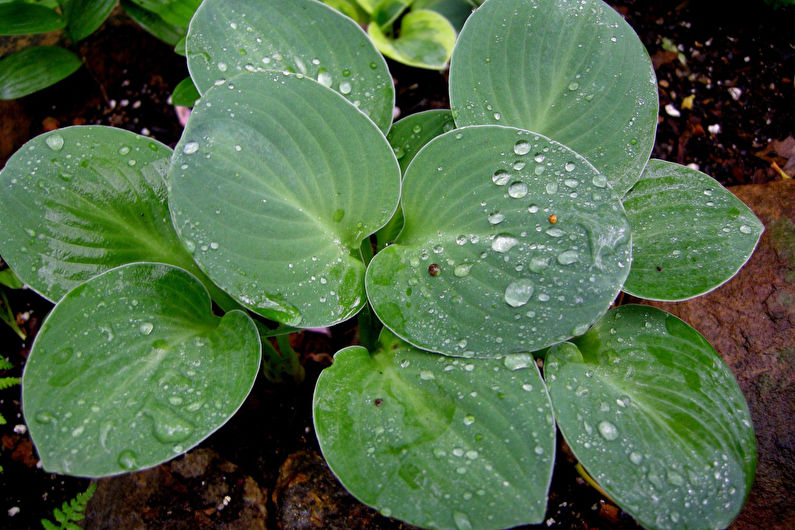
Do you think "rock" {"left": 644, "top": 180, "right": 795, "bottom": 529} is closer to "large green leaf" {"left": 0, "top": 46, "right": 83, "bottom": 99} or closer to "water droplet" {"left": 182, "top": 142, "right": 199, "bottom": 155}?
"water droplet" {"left": 182, "top": 142, "right": 199, "bottom": 155}

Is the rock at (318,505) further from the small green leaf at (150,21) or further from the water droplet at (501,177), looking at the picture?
the small green leaf at (150,21)

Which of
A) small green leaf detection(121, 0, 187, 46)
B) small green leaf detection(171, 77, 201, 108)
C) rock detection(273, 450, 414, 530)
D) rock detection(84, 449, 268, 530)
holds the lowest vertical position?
rock detection(273, 450, 414, 530)

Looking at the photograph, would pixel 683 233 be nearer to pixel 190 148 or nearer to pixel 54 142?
pixel 190 148

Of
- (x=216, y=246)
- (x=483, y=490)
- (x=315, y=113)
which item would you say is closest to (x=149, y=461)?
(x=216, y=246)

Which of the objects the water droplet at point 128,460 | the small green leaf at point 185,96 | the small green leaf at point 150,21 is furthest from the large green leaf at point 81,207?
the small green leaf at point 150,21

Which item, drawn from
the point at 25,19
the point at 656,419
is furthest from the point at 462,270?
the point at 25,19

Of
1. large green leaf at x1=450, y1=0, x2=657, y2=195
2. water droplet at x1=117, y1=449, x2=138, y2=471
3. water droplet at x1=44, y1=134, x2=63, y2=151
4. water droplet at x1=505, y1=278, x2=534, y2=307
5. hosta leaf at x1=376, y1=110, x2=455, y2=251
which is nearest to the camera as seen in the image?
water droplet at x1=117, y1=449, x2=138, y2=471

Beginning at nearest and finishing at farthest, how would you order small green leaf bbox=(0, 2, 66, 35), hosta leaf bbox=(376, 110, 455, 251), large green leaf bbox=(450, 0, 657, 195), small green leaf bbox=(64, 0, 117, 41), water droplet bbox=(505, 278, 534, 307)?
water droplet bbox=(505, 278, 534, 307) < large green leaf bbox=(450, 0, 657, 195) < hosta leaf bbox=(376, 110, 455, 251) < small green leaf bbox=(0, 2, 66, 35) < small green leaf bbox=(64, 0, 117, 41)

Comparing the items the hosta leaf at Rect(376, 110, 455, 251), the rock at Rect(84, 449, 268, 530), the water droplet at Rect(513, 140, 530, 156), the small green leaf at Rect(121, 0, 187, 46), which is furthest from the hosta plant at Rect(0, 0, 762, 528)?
the small green leaf at Rect(121, 0, 187, 46)
